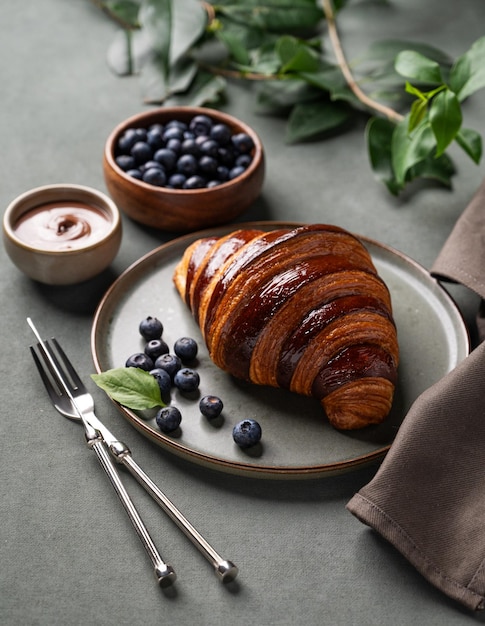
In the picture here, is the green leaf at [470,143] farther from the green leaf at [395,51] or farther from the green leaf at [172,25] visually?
the green leaf at [172,25]

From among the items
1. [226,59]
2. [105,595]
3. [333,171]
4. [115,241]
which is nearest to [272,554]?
[105,595]

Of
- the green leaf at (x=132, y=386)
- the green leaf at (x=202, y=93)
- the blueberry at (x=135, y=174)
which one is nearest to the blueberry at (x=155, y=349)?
the green leaf at (x=132, y=386)

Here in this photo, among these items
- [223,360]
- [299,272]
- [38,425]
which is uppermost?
[299,272]

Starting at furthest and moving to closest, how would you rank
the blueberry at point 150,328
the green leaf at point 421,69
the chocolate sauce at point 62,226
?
the green leaf at point 421,69 → the chocolate sauce at point 62,226 → the blueberry at point 150,328

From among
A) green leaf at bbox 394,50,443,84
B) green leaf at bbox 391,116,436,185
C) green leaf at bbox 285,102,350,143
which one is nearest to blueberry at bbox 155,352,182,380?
green leaf at bbox 391,116,436,185

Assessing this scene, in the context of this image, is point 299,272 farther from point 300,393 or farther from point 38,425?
point 38,425

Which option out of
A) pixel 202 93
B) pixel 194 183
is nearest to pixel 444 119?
pixel 194 183

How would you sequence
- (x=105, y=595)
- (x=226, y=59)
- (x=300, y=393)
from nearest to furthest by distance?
(x=105, y=595)
(x=300, y=393)
(x=226, y=59)
